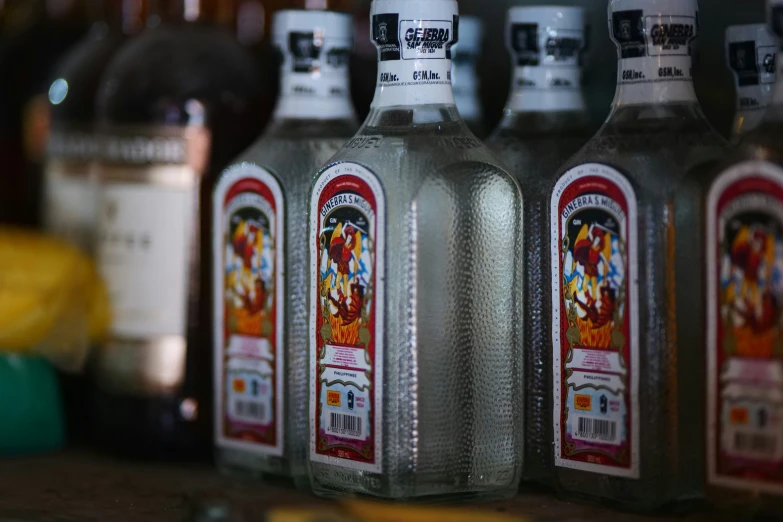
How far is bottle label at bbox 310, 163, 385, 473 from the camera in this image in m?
0.82

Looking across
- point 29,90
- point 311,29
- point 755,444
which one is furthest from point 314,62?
point 29,90

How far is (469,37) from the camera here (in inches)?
40.1

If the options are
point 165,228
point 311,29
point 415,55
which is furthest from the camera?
point 165,228

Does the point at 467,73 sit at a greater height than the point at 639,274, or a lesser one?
greater

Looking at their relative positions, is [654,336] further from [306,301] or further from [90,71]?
[90,71]

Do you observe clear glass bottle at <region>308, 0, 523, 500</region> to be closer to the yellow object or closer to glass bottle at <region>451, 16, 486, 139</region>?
glass bottle at <region>451, 16, 486, 139</region>

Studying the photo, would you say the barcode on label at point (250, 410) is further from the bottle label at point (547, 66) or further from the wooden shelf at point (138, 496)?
the bottle label at point (547, 66)

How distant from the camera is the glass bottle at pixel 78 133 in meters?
1.22

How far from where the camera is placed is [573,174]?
817mm

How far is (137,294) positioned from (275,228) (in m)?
0.19

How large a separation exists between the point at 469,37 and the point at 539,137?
151 millimetres

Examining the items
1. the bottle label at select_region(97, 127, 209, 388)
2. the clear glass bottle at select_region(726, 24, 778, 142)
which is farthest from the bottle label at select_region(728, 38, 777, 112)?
the bottle label at select_region(97, 127, 209, 388)

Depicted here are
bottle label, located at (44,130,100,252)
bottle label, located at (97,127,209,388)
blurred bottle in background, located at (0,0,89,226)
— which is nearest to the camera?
bottle label, located at (97,127,209,388)

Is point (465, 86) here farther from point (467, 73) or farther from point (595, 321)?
point (595, 321)
